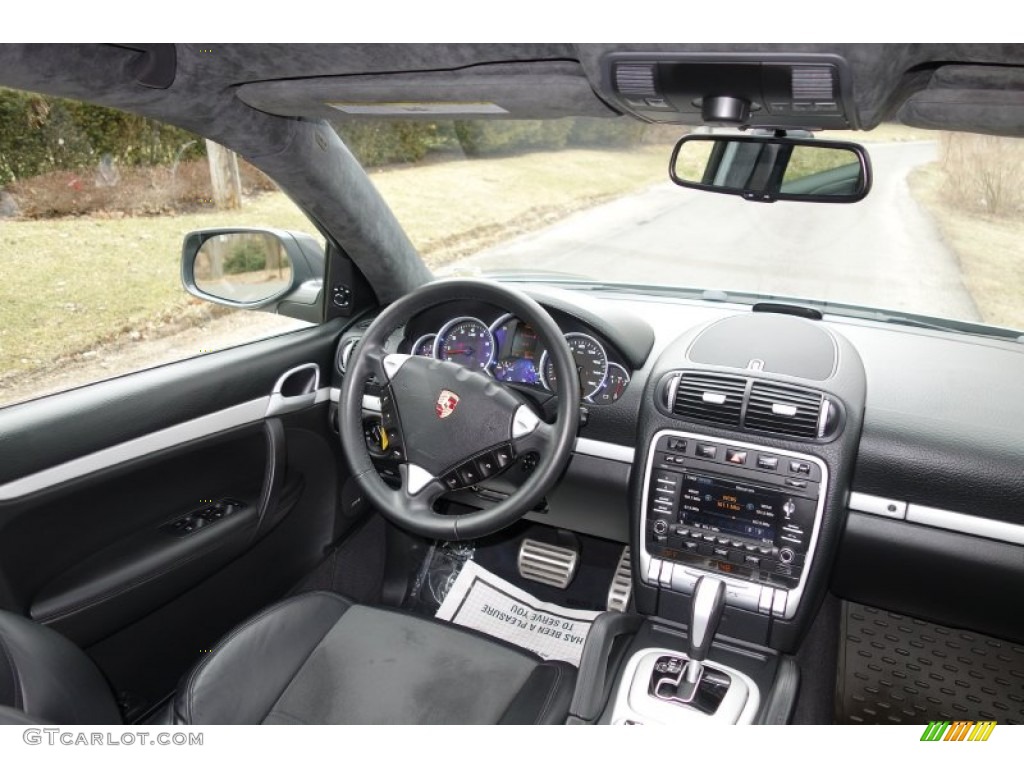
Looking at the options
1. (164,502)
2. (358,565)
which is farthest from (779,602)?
(164,502)

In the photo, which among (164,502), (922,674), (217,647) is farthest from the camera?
(922,674)

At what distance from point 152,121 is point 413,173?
86cm

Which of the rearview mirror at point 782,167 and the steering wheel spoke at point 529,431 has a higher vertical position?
the rearview mirror at point 782,167

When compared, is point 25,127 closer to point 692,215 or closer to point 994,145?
point 692,215

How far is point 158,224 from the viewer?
2.42m

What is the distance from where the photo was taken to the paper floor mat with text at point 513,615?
2.97 metres

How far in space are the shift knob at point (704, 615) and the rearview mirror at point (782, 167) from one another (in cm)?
105

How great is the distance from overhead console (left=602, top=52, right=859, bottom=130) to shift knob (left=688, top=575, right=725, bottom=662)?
1224 millimetres

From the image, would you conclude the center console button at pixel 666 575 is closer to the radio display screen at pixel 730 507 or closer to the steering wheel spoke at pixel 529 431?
the radio display screen at pixel 730 507

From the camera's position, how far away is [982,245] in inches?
91.6

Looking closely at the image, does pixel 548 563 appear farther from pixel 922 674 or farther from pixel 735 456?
pixel 922 674

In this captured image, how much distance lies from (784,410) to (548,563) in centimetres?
131

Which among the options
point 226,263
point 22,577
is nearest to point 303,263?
point 226,263

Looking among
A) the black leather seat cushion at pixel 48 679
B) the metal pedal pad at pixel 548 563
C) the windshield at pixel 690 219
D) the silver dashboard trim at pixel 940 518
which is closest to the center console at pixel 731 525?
the silver dashboard trim at pixel 940 518
